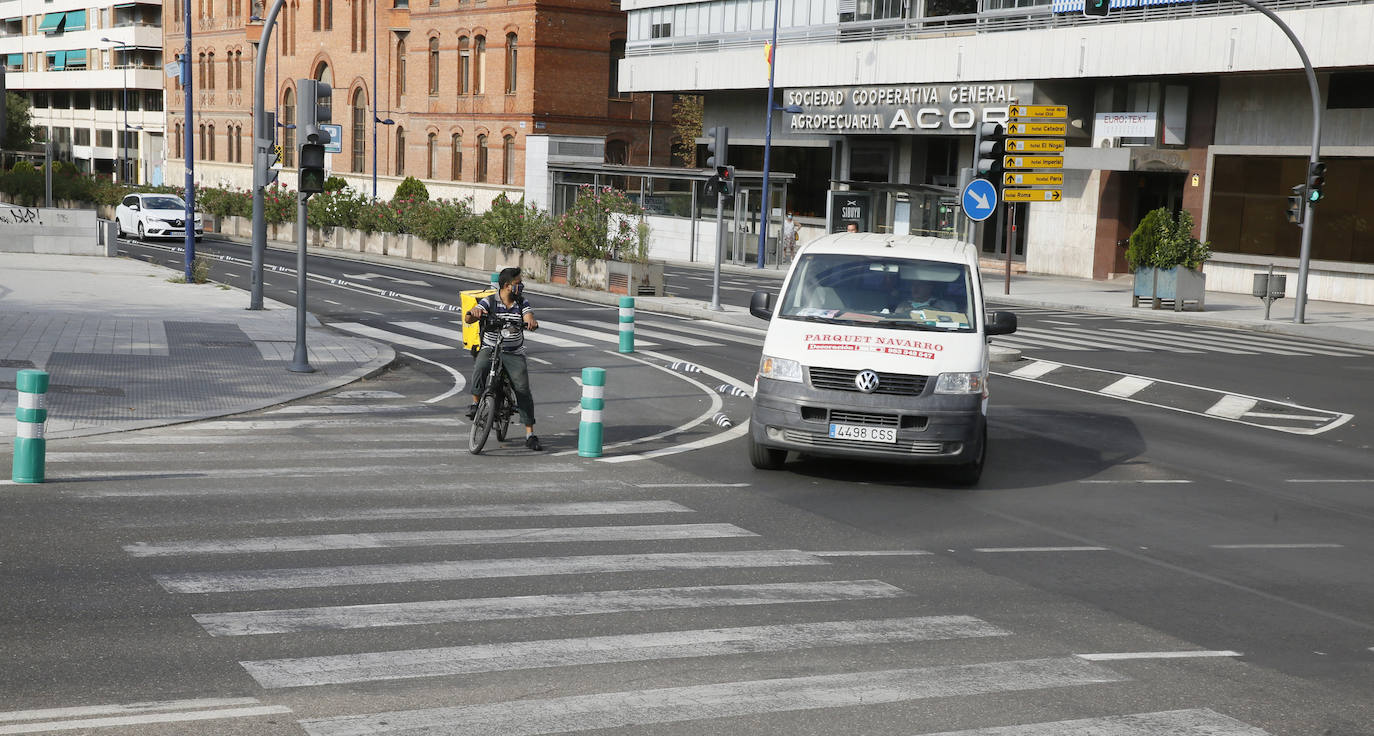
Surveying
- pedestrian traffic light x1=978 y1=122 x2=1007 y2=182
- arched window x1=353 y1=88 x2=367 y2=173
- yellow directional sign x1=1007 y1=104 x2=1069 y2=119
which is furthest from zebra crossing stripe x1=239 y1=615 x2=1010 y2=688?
arched window x1=353 y1=88 x2=367 y2=173

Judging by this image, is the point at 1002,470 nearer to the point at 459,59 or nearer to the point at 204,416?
the point at 204,416

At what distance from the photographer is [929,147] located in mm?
51250

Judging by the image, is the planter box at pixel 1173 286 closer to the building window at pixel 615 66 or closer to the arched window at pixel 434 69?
the building window at pixel 615 66

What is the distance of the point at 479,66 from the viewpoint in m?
66.1

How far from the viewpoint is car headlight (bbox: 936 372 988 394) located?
1101cm

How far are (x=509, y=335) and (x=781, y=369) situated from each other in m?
2.77

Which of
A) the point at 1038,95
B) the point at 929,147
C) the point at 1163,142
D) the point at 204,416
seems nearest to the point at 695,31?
the point at 929,147

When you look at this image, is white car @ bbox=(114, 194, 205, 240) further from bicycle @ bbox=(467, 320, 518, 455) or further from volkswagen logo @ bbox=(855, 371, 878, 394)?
volkswagen logo @ bbox=(855, 371, 878, 394)

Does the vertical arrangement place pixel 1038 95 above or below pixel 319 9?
below

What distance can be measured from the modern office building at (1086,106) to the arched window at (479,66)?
468 inches

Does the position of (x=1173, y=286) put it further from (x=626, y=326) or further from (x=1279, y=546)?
Result: (x=1279, y=546)

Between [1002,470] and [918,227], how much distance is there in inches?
1437

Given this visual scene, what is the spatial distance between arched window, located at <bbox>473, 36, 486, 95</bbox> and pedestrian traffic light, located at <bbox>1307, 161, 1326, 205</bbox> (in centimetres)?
4383

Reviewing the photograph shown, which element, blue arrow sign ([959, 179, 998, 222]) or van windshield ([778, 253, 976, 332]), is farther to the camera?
blue arrow sign ([959, 179, 998, 222])
